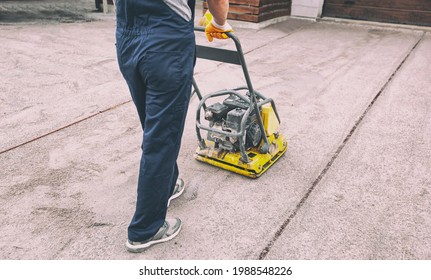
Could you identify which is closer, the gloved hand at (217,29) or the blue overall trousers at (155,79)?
the blue overall trousers at (155,79)

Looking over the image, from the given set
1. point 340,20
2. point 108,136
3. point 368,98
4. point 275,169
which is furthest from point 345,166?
point 340,20

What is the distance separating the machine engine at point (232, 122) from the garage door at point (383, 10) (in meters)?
8.34

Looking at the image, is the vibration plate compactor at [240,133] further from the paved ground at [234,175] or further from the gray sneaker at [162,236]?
the gray sneaker at [162,236]

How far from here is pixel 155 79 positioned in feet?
6.40

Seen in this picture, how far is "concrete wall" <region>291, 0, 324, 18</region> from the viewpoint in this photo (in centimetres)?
1025

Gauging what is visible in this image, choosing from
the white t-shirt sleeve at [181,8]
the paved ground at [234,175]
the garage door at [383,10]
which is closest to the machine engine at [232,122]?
the paved ground at [234,175]

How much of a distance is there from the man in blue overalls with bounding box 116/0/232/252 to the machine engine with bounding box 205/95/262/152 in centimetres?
78

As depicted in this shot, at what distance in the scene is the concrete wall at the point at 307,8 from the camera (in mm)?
10250

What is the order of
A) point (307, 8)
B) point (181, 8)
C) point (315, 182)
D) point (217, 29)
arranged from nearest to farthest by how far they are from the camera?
1. point (181, 8)
2. point (217, 29)
3. point (315, 182)
4. point (307, 8)

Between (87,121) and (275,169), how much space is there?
2057 millimetres

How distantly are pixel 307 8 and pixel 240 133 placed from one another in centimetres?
863

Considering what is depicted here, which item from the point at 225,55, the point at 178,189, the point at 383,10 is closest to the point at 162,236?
the point at 178,189

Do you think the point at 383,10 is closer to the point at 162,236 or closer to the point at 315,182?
the point at 315,182

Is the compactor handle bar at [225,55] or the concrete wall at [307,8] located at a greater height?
the compactor handle bar at [225,55]
